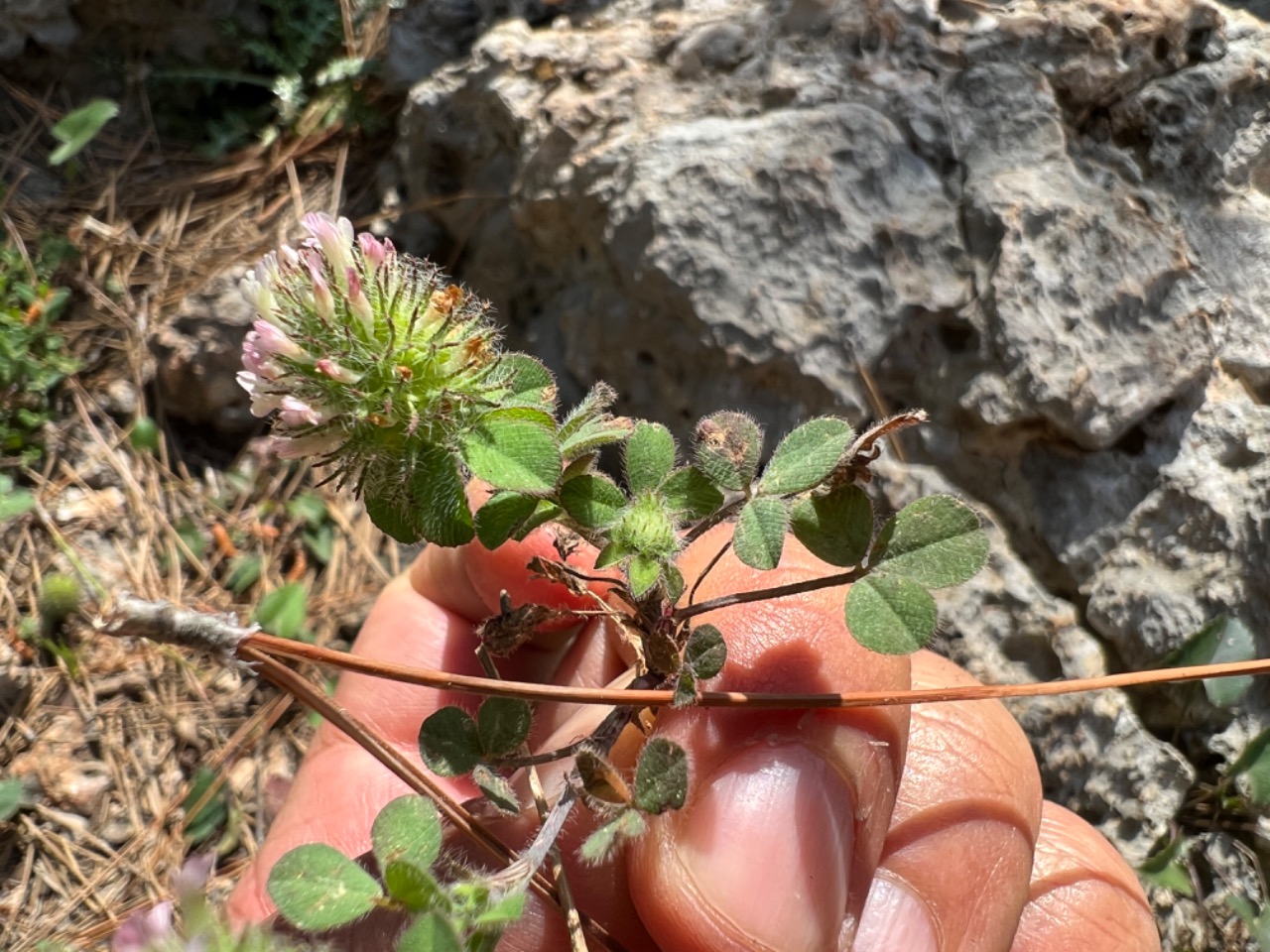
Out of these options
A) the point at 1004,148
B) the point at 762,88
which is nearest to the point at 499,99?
the point at 762,88

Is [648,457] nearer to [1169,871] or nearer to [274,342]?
[274,342]

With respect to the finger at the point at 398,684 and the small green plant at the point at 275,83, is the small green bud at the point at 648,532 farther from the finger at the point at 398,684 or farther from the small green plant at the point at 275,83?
the small green plant at the point at 275,83

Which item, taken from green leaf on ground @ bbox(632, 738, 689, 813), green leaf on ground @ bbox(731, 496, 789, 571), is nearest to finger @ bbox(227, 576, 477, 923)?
green leaf on ground @ bbox(632, 738, 689, 813)

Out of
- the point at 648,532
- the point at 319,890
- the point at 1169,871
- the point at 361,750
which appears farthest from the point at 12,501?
the point at 1169,871

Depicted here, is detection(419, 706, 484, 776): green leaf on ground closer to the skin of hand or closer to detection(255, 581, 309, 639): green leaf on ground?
the skin of hand

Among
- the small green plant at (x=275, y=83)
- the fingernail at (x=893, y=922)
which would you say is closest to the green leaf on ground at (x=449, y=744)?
the fingernail at (x=893, y=922)

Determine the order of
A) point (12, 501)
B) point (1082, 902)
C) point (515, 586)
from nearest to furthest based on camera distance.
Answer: point (1082, 902), point (515, 586), point (12, 501)
